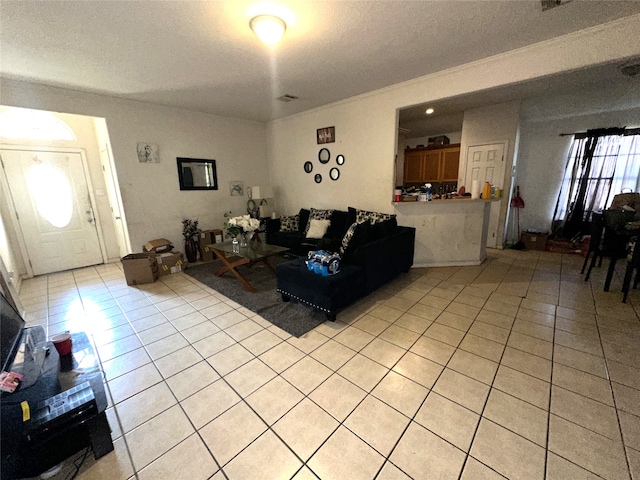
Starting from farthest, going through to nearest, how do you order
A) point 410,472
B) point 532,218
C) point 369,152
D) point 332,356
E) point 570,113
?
point 532,218
point 570,113
point 369,152
point 332,356
point 410,472

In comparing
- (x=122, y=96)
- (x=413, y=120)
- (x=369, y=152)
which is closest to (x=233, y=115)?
(x=122, y=96)

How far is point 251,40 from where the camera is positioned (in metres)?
2.35

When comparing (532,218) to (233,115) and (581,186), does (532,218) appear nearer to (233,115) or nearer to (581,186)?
(581,186)

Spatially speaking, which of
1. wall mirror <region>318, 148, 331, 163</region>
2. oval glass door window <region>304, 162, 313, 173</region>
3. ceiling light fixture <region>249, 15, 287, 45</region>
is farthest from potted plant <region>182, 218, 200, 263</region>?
ceiling light fixture <region>249, 15, 287, 45</region>

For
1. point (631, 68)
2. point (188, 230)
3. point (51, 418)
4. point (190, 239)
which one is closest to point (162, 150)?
point (188, 230)

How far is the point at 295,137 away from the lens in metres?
5.15

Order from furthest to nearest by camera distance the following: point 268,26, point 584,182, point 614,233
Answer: point 584,182 → point 614,233 → point 268,26

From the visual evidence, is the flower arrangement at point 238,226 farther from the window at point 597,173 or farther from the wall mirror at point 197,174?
the window at point 597,173

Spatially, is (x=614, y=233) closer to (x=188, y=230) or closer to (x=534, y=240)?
(x=534, y=240)

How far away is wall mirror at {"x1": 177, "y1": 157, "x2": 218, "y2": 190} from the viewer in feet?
15.0

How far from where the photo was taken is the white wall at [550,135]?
14.3 ft

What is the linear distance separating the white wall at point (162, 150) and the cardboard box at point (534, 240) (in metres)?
5.81

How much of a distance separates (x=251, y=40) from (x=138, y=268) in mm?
3245

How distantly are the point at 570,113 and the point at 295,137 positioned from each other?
17.4 ft
